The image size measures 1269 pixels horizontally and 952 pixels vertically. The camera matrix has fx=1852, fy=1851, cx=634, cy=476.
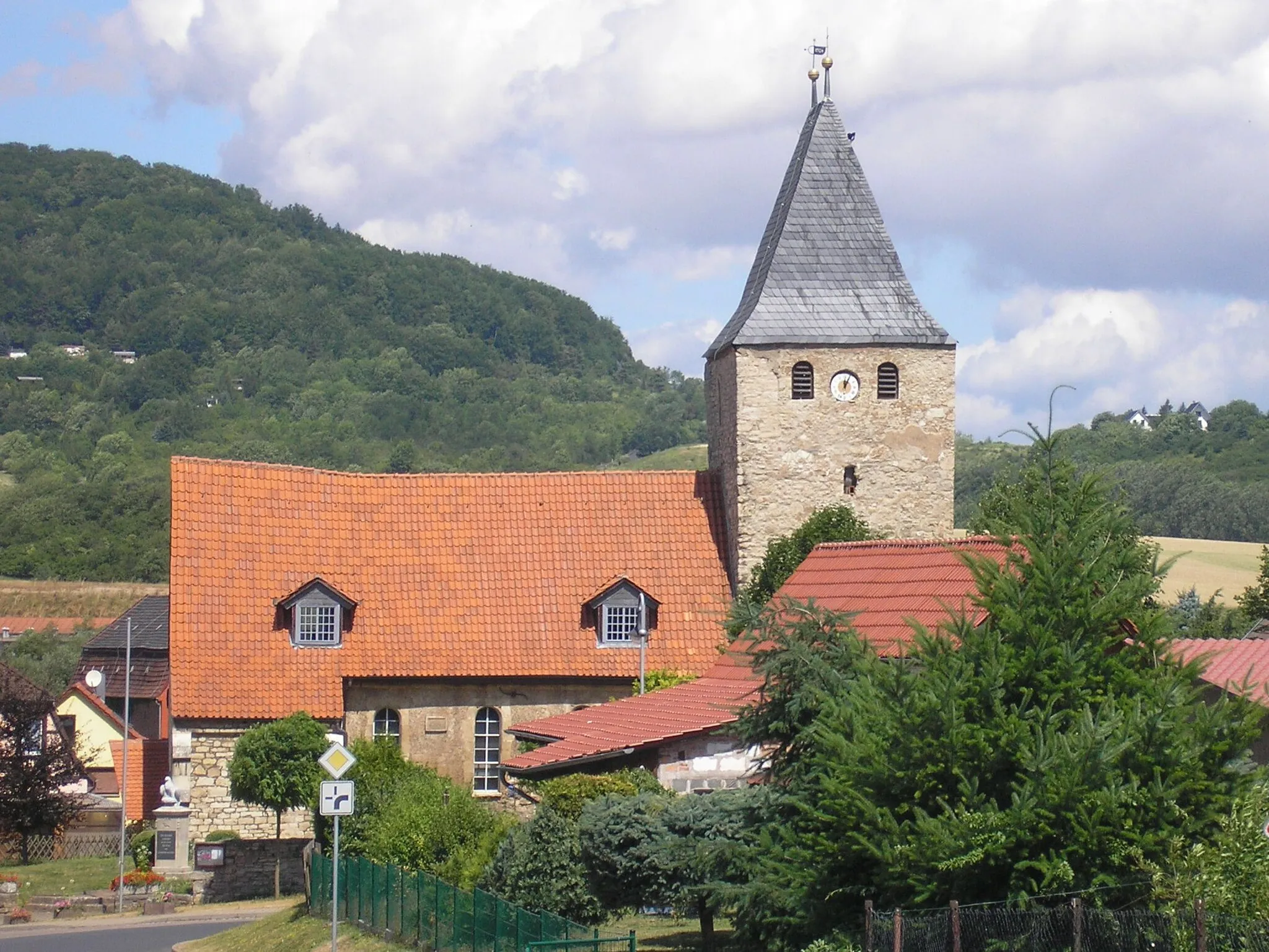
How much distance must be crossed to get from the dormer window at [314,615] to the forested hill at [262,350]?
257 feet

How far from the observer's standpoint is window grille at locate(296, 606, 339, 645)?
1281 inches

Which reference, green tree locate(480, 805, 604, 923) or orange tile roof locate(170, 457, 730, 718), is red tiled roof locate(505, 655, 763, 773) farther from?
orange tile roof locate(170, 457, 730, 718)

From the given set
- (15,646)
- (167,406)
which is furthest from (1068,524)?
(167,406)

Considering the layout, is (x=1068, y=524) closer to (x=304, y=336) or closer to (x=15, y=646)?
(x=15, y=646)

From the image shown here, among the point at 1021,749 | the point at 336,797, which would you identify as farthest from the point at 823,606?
the point at 1021,749

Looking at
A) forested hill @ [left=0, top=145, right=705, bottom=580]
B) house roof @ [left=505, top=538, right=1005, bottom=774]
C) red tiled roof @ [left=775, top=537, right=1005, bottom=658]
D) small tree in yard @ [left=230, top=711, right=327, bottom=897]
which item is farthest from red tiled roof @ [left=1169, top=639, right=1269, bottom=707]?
forested hill @ [left=0, top=145, right=705, bottom=580]

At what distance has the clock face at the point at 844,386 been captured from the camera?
3419 cm

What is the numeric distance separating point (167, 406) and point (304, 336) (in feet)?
92.2

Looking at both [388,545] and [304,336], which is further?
[304,336]

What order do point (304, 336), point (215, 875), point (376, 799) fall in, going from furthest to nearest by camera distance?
point (304, 336), point (215, 875), point (376, 799)

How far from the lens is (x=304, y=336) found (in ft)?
555

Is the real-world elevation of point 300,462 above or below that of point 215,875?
above

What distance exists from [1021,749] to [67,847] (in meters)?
32.6

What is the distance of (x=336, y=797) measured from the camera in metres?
21.3
